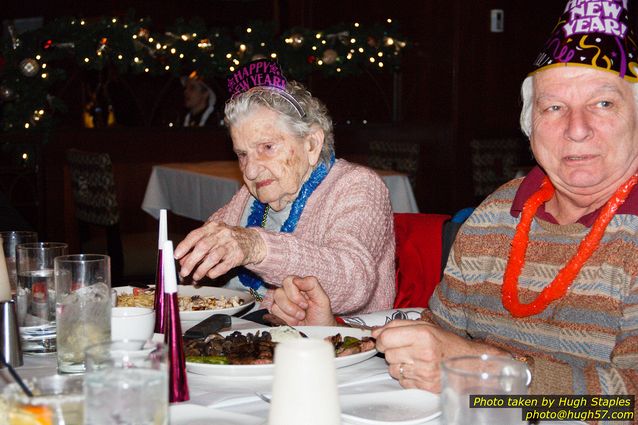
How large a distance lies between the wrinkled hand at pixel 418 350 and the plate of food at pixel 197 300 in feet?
2.06

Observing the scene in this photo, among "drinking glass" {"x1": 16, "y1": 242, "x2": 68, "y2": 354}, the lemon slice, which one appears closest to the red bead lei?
"drinking glass" {"x1": 16, "y1": 242, "x2": 68, "y2": 354}

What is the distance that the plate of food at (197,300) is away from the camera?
2.18m

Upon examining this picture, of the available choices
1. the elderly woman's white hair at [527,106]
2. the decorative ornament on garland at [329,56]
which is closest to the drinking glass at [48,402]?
the elderly woman's white hair at [527,106]

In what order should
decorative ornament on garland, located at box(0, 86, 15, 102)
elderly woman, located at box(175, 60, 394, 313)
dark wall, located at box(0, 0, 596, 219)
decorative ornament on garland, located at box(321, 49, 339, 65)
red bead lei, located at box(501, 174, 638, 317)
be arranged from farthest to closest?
dark wall, located at box(0, 0, 596, 219) → decorative ornament on garland, located at box(321, 49, 339, 65) → decorative ornament on garland, located at box(0, 86, 15, 102) → elderly woman, located at box(175, 60, 394, 313) → red bead lei, located at box(501, 174, 638, 317)

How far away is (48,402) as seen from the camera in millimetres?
1114

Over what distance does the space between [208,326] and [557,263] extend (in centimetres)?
78

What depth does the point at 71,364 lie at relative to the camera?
1.64 meters

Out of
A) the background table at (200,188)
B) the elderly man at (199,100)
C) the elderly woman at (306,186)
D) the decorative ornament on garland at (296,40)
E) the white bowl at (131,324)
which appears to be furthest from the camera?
the elderly man at (199,100)

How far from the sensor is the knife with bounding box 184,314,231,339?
6.15 ft

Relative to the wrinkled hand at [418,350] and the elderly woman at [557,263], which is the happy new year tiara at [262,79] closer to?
the elderly woman at [557,263]

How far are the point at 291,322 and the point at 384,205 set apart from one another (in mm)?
592

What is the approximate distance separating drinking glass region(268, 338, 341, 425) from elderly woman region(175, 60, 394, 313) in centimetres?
119

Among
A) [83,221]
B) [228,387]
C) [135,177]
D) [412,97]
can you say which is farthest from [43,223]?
[228,387]

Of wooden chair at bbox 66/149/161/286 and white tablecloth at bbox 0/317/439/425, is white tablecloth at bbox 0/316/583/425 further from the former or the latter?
wooden chair at bbox 66/149/161/286
